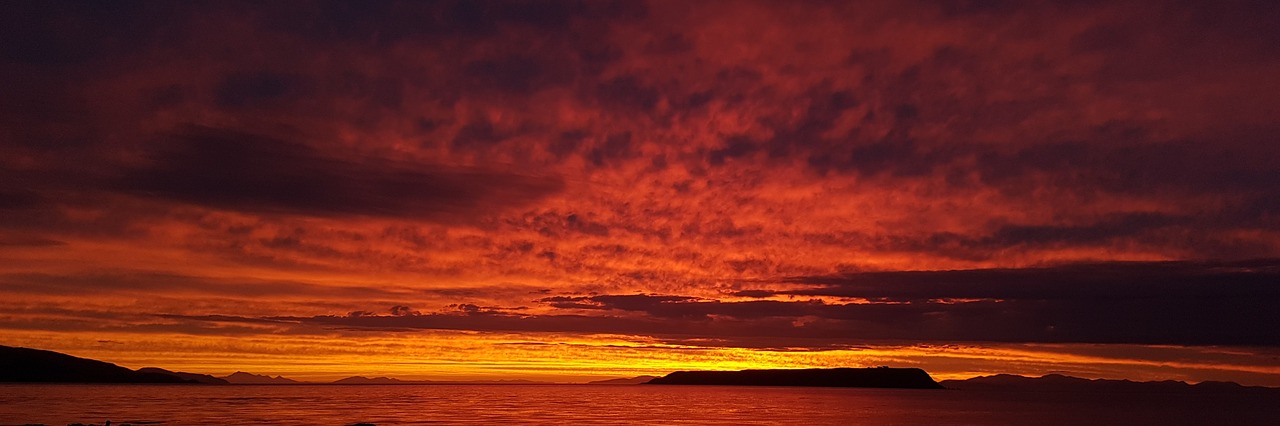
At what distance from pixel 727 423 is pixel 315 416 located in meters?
57.5

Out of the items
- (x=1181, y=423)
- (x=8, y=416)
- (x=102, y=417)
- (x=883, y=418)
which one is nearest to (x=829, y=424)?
(x=883, y=418)

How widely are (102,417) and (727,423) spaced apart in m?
76.5

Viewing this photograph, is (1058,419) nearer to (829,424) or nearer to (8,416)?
(829,424)

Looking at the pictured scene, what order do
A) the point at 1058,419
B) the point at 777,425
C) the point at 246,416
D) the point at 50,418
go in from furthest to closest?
the point at 1058,419 < the point at 246,416 < the point at 777,425 < the point at 50,418

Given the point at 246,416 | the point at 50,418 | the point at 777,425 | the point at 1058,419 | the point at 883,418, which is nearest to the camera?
the point at 50,418

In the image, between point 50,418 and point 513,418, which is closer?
point 50,418

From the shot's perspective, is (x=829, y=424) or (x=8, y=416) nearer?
(x=8, y=416)

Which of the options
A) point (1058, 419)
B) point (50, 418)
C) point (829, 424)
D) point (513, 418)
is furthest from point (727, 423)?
point (50, 418)

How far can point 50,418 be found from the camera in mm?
108750

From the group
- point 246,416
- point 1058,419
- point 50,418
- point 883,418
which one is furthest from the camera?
point 1058,419

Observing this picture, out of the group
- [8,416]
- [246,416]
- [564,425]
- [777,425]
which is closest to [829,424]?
[777,425]

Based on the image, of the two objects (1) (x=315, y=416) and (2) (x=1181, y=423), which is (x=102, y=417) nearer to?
(1) (x=315, y=416)

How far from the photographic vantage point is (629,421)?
4734 inches

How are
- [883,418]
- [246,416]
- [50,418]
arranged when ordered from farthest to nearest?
[883,418]
[246,416]
[50,418]
